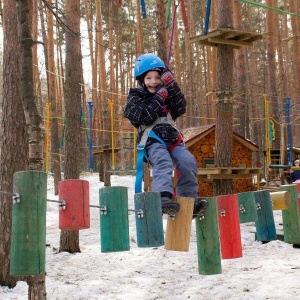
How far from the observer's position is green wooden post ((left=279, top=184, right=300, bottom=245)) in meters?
4.43

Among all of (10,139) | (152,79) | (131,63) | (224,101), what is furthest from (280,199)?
(131,63)

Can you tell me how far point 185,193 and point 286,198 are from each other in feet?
3.67

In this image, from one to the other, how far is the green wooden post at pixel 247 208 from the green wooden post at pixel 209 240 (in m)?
0.41

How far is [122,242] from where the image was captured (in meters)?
3.15

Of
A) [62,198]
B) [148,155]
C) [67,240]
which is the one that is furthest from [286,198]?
[67,240]

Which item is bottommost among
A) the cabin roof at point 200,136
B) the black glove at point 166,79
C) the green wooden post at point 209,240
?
the green wooden post at point 209,240

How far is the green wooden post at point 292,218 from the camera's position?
4430 mm

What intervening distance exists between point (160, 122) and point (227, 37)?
492 centimetres

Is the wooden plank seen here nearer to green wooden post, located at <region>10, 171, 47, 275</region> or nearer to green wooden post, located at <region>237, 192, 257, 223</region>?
green wooden post, located at <region>237, 192, 257, 223</region>

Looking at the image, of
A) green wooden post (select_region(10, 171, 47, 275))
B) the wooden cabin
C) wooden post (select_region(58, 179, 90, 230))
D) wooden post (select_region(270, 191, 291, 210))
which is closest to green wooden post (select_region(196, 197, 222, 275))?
wooden post (select_region(270, 191, 291, 210))

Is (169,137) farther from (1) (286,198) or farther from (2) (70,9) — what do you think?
(2) (70,9)

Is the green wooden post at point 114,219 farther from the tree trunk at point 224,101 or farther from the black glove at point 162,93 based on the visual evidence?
the tree trunk at point 224,101

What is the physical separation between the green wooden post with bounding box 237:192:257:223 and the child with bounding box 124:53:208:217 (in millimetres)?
461

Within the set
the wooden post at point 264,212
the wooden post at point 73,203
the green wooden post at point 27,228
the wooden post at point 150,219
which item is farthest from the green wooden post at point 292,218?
the green wooden post at point 27,228
